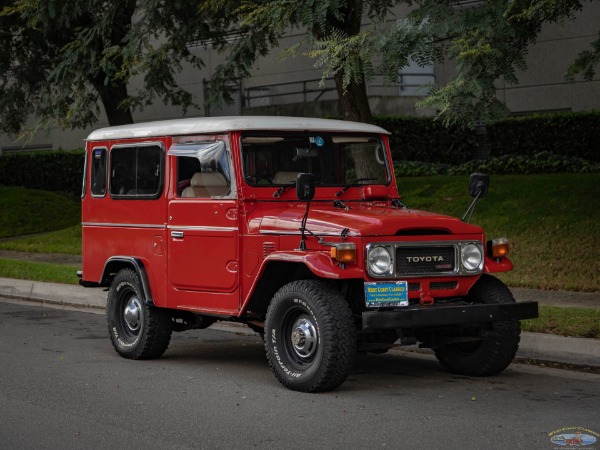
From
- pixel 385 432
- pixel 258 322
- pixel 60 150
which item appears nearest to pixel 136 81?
pixel 60 150

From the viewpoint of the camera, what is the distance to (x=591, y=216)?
53.6 feet

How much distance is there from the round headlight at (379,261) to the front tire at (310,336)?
1.12 ft

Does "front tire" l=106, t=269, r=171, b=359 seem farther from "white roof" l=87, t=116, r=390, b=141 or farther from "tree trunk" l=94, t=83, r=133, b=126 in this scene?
"tree trunk" l=94, t=83, r=133, b=126

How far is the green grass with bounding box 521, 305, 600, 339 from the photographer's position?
1036 centimetres

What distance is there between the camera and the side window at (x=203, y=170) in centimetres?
955

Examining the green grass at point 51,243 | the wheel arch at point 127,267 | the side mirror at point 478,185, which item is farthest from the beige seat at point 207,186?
the green grass at point 51,243

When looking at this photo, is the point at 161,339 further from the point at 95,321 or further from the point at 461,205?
the point at 461,205

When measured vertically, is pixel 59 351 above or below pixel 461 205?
below

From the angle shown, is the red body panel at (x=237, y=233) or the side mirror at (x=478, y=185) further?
the side mirror at (x=478, y=185)

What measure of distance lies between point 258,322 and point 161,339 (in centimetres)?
118

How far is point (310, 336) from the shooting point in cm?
849

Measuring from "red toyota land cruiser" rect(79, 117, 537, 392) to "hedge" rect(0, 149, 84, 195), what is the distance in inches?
833

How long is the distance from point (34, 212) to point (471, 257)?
20.1m

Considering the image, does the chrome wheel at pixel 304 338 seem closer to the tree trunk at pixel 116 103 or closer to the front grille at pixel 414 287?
the front grille at pixel 414 287
